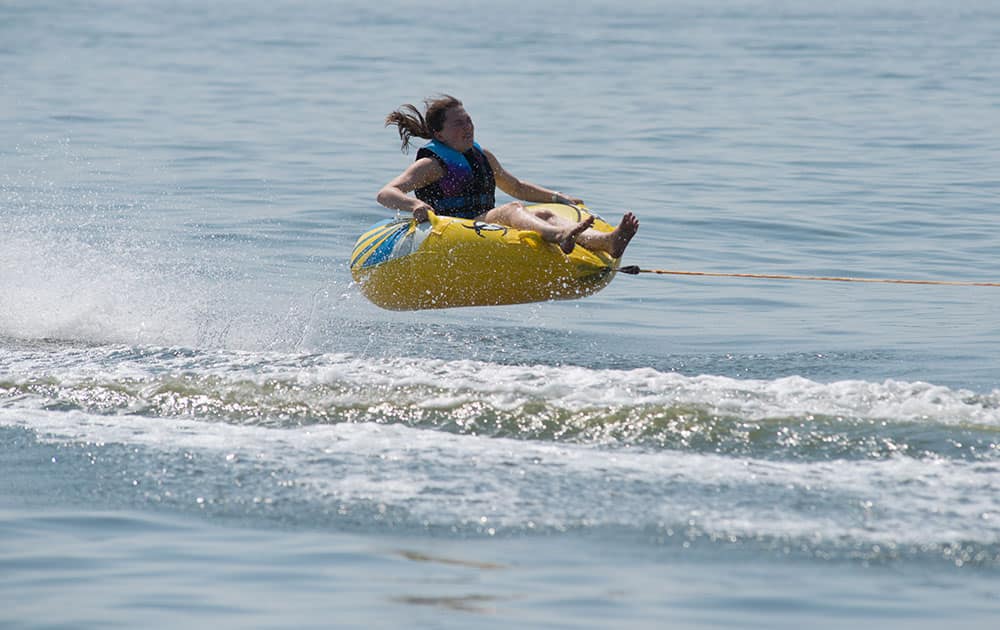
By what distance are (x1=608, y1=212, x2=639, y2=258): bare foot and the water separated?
657mm

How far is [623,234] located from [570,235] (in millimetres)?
276

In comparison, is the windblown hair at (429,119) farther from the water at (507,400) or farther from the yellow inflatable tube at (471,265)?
the water at (507,400)

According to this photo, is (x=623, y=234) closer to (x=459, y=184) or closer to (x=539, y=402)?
(x=459, y=184)

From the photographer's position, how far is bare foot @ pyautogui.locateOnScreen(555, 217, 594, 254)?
7684 mm

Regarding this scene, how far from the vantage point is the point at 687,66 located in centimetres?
3291

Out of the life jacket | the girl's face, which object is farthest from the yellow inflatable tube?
the girl's face

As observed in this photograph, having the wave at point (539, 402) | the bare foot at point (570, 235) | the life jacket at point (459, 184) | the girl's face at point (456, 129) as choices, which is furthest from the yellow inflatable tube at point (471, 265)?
the wave at point (539, 402)

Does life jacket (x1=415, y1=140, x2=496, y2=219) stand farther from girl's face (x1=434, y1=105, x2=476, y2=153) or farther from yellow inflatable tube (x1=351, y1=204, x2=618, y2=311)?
yellow inflatable tube (x1=351, y1=204, x2=618, y2=311)

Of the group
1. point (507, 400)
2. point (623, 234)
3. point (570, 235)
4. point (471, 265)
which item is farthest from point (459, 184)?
point (507, 400)

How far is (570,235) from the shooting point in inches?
303

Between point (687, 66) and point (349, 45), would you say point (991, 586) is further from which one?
point (349, 45)

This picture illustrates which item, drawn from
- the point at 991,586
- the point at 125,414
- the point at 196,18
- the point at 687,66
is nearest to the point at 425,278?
the point at 125,414

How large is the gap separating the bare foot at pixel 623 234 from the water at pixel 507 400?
657mm

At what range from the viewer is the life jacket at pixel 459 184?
27.4 ft
